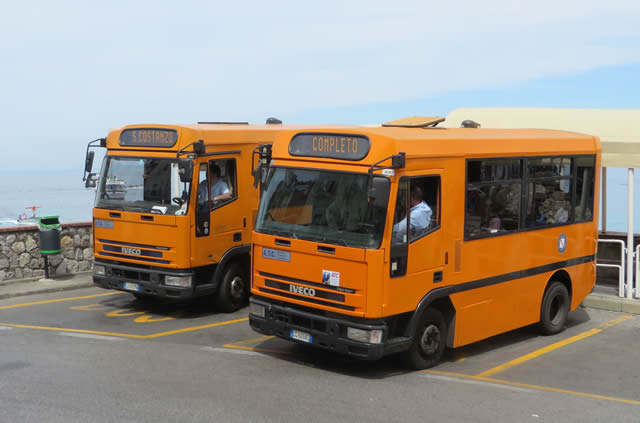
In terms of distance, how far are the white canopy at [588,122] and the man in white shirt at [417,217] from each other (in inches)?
234

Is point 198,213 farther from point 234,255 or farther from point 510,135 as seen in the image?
point 510,135

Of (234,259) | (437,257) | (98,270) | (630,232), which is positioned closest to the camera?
(437,257)

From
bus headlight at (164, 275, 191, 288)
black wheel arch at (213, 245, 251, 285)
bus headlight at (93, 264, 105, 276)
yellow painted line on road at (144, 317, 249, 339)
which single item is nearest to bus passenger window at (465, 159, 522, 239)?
yellow painted line on road at (144, 317, 249, 339)

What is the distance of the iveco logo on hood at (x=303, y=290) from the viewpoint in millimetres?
8852

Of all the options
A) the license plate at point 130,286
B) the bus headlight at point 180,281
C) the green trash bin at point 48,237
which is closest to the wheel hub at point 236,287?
the bus headlight at point 180,281

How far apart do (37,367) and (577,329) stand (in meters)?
8.02

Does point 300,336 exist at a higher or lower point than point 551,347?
higher

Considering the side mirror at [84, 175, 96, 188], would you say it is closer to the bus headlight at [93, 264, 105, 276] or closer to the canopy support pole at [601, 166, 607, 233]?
the bus headlight at [93, 264, 105, 276]

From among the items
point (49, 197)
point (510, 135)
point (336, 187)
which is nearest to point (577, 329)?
point (510, 135)

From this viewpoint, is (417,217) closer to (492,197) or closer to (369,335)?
(369,335)

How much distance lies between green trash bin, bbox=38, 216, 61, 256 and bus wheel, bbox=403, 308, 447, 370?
8.43m

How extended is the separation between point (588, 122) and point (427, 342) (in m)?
8.55

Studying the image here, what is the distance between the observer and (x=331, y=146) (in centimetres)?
892

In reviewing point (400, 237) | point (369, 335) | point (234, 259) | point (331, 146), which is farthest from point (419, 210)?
point (234, 259)
